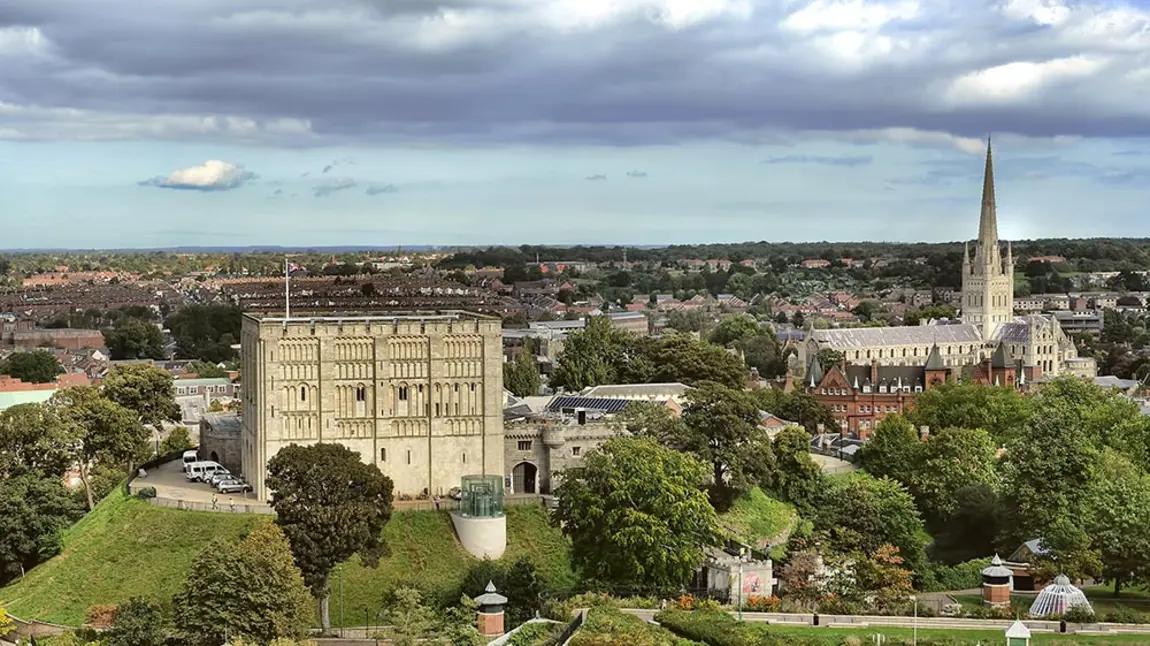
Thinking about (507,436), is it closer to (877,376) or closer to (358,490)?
(358,490)

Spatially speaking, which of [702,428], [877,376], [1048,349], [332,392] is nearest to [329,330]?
[332,392]

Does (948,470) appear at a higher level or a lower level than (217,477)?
lower

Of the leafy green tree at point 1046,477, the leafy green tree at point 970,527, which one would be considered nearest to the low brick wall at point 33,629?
the leafy green tree at point 1046,477

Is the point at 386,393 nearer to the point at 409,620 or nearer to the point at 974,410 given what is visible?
the point at 409,620

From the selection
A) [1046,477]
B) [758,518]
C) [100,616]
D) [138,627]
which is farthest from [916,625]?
[100,616]

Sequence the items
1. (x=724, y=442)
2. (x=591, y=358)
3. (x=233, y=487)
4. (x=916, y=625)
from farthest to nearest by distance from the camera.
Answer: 1. (x=591, y=358)
2. (x=724, y=442)
3. (x=233, y=487)
4. (x=916, y=625)

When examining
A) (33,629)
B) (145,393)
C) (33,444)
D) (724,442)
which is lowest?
(33,629)

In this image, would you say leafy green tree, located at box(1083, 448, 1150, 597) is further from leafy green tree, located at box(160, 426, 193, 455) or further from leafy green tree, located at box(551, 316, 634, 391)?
leafy green tree, located at box(160, 426, 193, 455)
